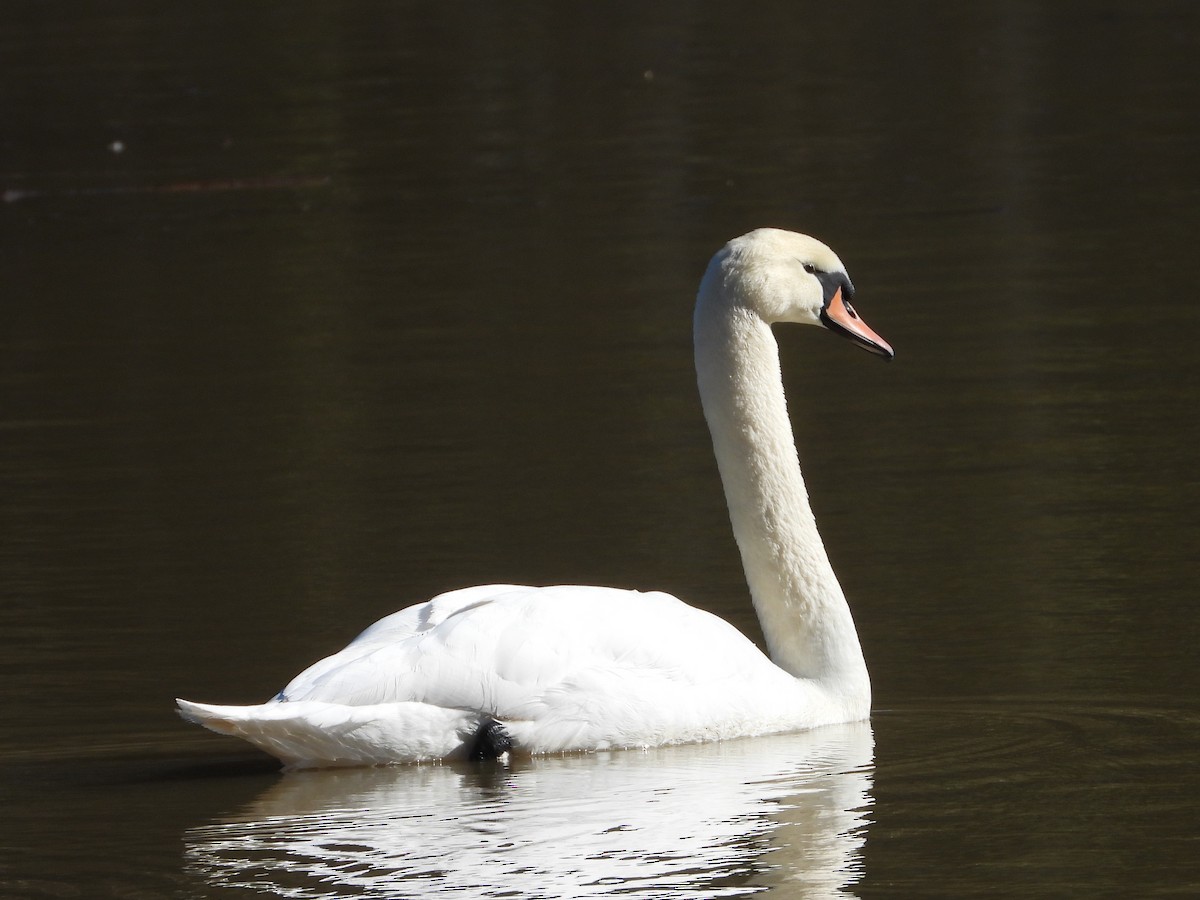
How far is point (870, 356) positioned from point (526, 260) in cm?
401

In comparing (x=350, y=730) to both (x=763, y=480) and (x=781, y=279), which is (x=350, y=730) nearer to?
(x=763, y=480)

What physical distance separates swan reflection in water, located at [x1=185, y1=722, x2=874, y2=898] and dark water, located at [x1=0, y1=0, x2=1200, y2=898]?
18 mm

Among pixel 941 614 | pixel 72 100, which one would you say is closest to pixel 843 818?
pixel 941 614

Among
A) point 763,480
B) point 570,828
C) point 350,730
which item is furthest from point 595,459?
point 570,828

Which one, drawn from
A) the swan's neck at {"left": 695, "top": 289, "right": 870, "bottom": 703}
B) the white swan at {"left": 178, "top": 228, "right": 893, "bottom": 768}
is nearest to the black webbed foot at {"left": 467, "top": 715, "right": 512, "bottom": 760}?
the white swan at {"left": 178, "top": 228, "right": 893, "bottom": 768}

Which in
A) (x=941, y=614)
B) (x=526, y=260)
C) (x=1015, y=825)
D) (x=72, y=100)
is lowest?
(x=1015, y=825)

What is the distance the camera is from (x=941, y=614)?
8188mm

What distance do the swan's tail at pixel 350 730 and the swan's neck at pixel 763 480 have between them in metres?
1.22

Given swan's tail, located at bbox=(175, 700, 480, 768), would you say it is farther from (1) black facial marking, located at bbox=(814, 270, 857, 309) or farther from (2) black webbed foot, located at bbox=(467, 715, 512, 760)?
(1) black facial marking, located at bbox=(814, 270, 857, 309)

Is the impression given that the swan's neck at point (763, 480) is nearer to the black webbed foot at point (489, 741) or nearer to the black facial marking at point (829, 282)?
the black facial marking at point (829, 282)

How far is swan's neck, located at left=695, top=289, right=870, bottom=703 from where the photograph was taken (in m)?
7.43

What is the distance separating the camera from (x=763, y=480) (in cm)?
757

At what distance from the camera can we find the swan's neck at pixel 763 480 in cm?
743

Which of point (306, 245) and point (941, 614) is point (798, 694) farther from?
point (306, 245)
